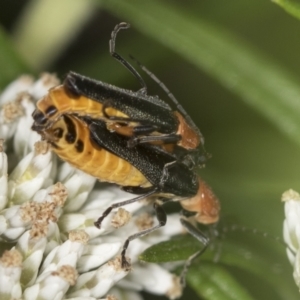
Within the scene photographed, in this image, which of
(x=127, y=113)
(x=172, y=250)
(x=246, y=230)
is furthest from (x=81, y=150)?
(x=246, y=230)

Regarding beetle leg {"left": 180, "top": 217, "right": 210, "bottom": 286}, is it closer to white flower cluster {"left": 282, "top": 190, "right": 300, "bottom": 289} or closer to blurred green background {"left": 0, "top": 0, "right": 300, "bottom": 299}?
blurred green background {"left": 0, "top": 0, "right": 300, "bottom": 299}

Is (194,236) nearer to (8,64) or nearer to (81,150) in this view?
(81,150)

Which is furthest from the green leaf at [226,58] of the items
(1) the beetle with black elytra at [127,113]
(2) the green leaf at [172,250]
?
(2) the green leaf at [172,250]

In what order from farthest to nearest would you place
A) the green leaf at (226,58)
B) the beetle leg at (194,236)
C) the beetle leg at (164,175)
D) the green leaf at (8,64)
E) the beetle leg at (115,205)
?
the green leaf at (8,64), the green leaf at (226,58), the beetle leg at (194,236), the beetle leg at (164,175), the beetle leg at (115,205)

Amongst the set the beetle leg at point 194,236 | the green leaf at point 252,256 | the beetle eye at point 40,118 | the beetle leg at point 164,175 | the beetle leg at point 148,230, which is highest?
the beetle eye at point 40,118

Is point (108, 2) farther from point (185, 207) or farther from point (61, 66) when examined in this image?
point (185, 207)

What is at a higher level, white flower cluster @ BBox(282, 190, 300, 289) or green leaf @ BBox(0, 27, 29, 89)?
green leaf @ BBox(0, 27, 29, 89)

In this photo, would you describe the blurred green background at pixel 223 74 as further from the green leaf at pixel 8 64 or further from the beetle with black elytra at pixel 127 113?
the beetle with black elytra at pixel 127 113

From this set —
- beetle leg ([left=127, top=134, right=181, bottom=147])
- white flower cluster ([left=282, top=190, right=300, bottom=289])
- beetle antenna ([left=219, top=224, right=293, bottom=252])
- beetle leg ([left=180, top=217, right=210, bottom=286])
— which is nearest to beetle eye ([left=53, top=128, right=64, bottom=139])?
beetle leg ([left=127, top=134, right=181, bottom=147])
